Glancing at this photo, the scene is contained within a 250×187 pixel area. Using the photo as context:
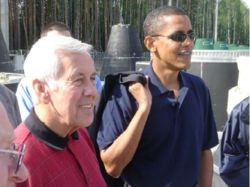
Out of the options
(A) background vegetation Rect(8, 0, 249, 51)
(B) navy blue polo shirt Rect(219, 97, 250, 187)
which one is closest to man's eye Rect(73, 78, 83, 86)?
(B) navy blue polo shirt Rect(219, 97, 250, 187)

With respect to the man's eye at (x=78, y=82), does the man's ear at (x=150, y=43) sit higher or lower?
higher

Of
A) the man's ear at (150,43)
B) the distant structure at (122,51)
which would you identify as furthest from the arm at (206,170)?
the distant structure at (122,51)

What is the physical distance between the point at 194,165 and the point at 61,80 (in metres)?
0.89

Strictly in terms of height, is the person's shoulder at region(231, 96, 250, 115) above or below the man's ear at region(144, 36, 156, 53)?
below

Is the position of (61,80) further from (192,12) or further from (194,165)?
(192,12)

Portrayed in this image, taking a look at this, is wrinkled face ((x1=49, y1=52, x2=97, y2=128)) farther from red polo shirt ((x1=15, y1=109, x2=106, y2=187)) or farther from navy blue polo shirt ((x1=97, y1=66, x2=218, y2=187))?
navy blue polo shirt ((x1=97, y1=66, x2=218, y2=187))

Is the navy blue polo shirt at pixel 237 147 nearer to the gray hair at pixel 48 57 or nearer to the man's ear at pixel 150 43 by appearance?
the man's ear at pixel 150 43

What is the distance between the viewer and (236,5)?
121 feet

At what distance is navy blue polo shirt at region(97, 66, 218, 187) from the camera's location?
2.15 metres

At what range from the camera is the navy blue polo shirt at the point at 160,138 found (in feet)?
7.06

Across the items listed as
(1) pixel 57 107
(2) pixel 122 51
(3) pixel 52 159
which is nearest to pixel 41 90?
(1) pixel 57 107

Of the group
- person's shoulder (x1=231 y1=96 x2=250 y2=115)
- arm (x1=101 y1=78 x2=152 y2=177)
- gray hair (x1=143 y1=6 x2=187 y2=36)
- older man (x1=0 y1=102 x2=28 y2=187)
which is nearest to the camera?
older man (x1=0 y1=102 x2=28 y2=187)

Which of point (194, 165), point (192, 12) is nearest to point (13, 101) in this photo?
point (194, 165)

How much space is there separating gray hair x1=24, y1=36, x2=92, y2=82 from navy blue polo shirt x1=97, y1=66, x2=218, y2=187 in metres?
0.52
